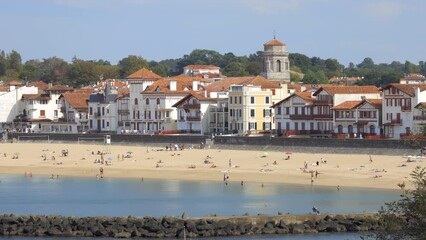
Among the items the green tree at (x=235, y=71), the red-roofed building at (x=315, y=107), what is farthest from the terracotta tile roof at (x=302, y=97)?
the green tree at (x=235, y=71)

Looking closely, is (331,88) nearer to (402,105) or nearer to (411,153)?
(402,105)

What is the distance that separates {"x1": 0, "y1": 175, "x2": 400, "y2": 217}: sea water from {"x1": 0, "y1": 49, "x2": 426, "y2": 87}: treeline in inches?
2241

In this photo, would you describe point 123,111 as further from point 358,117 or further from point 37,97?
point 358,117

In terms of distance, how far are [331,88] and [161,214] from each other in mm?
30562

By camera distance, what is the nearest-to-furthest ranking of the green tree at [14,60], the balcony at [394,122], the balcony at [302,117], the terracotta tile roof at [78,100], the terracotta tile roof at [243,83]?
the balcony at [394,122], the balcony at [302,117], the terracotta tile roof at [243,83], the terracotta tile roof at [78,100], the green tree at [14,60]

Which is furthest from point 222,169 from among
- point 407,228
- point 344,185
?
point 407,228

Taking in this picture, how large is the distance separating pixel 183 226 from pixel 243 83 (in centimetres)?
4084

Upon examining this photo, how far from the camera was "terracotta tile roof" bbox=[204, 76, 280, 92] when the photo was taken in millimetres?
80500

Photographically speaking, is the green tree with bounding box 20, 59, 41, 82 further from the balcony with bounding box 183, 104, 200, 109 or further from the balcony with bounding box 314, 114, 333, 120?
the balcony with bounding box 314, 114, 333, 120

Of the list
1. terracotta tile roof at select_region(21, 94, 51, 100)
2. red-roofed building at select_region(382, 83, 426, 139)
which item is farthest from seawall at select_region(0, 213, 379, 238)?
terracotta tile roof at select_region(21, 94, 51, 100)

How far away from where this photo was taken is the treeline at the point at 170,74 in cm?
12388

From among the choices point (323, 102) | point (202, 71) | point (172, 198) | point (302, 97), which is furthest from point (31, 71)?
point (172, 198)

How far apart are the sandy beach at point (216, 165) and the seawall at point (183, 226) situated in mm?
12475

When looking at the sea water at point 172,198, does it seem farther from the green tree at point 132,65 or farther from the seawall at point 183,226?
the green tree at point 132,65
